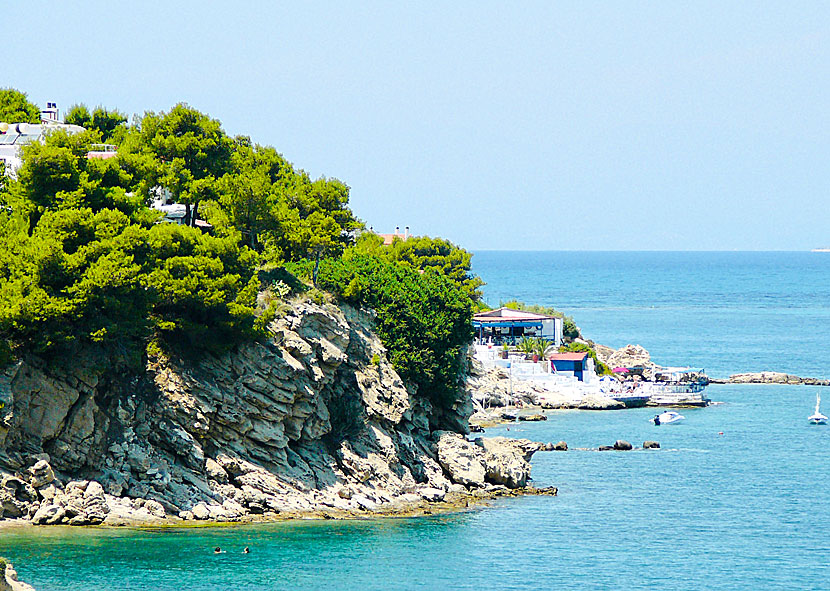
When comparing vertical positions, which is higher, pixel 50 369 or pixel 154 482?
pixel 50 369

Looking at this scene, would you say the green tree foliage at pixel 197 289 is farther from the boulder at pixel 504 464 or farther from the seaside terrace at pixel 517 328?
the seaside terrace at pixel 517 328

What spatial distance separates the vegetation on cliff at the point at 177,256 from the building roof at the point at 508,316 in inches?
1898

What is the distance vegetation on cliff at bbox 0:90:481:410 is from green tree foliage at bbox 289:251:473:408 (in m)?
0.08

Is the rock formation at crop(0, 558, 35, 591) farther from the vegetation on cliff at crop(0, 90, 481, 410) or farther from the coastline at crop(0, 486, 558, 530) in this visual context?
the vegetation on cliff at crop(0, 90, 481, 410)

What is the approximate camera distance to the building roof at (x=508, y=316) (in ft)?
394

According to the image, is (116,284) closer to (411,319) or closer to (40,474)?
(40,474)

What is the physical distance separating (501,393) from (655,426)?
13725 mm

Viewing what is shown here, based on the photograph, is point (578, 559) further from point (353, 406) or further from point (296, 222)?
point (296, 222)

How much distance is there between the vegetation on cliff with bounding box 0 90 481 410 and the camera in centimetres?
4703

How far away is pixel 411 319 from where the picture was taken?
63.1 m

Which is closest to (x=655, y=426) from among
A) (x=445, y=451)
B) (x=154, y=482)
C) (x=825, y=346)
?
(x=445, y=451)

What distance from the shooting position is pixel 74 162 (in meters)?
49.9

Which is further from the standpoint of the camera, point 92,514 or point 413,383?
point 413,383

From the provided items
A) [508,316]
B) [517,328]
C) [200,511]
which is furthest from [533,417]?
[200,511]
